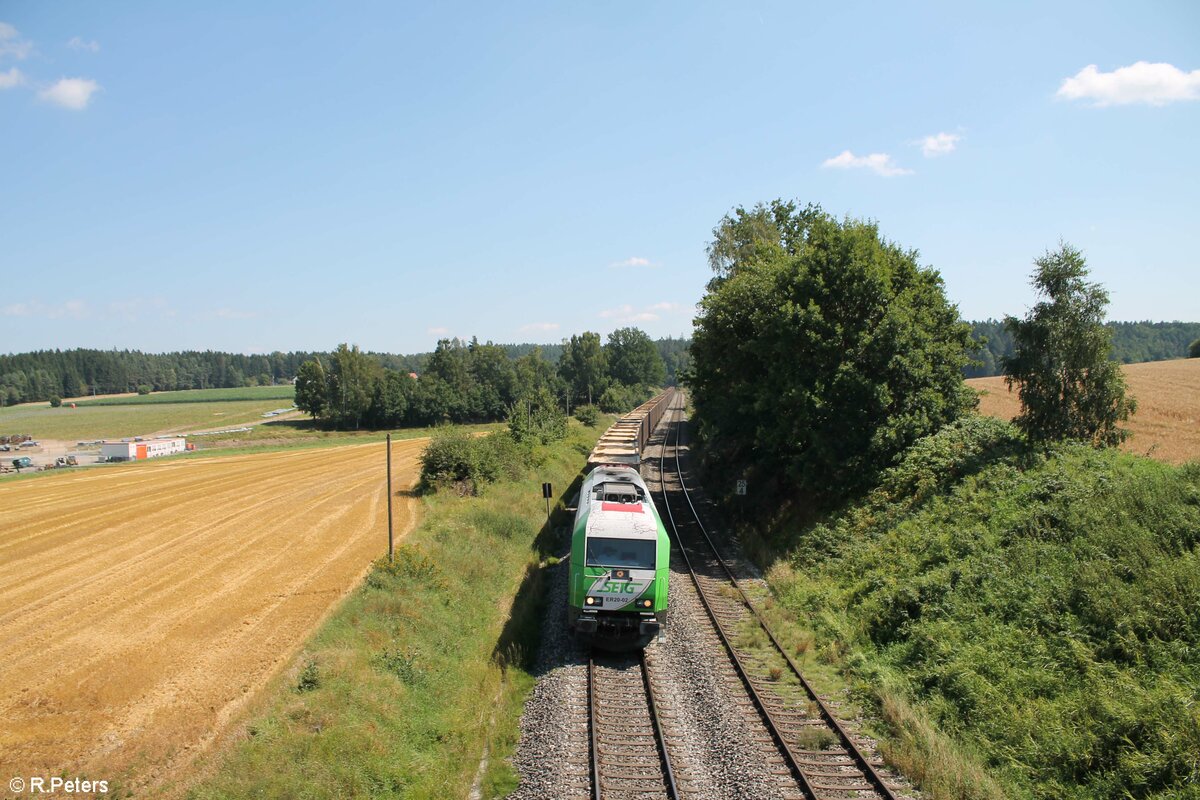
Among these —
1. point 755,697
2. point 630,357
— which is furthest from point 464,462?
point 630,357

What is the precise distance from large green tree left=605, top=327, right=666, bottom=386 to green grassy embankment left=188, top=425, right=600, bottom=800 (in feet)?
351

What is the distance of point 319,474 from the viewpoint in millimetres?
44000

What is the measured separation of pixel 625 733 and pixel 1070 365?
53.9 feet

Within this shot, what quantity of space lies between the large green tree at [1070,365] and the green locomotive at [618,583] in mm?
12814

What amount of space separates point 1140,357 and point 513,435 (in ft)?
489

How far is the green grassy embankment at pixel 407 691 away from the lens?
9.49 m

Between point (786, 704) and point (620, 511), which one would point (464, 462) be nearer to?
point (620, 511)

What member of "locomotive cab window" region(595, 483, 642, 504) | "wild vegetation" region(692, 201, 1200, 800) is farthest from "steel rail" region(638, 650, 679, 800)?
"locomotive cab window" region(595, 483, 642, 504)

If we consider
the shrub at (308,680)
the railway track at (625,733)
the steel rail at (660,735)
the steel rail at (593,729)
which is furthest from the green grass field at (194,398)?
the steel rail at (660,735)

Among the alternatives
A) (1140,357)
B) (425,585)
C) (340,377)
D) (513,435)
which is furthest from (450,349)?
(1140,357)

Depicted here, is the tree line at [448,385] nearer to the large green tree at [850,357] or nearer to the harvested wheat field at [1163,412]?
the harvested wheat field at [1163,412]

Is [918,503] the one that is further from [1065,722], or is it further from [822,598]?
[1065,722]

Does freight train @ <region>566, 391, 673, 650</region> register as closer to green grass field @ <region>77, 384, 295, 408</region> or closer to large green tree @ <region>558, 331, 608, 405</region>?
large green tree @ <region>558, 331, 608, 405</region>

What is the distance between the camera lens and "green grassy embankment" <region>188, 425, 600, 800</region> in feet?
31.1
